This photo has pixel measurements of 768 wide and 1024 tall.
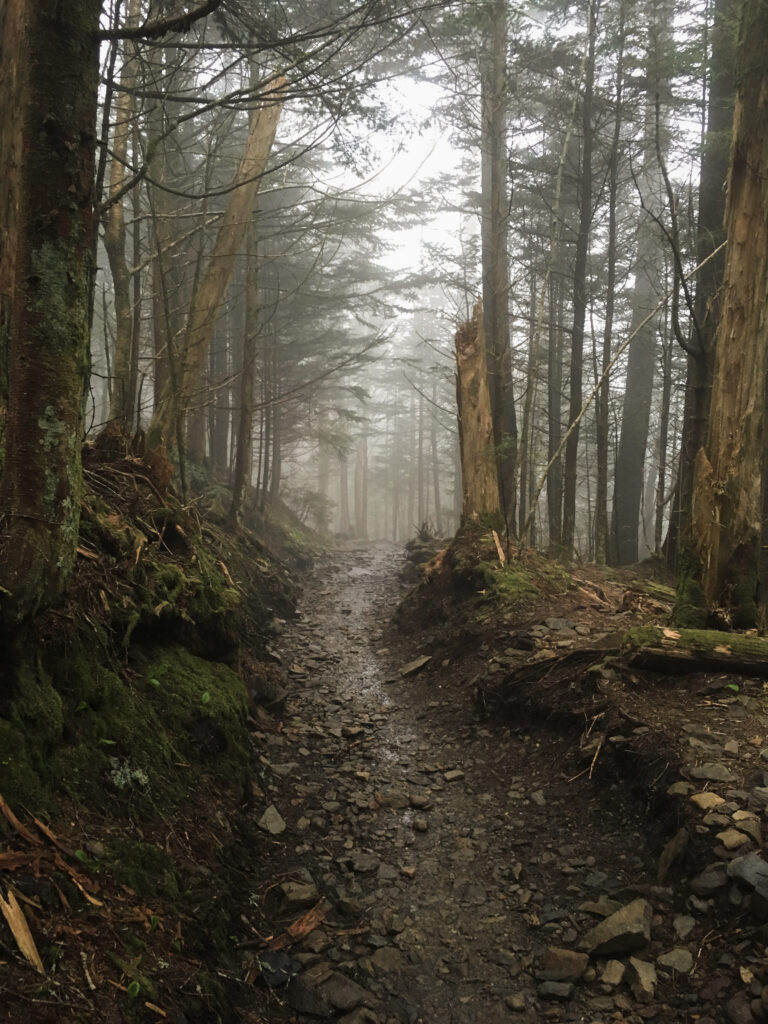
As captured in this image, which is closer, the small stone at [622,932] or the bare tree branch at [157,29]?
the bare tree branch at [157,29]

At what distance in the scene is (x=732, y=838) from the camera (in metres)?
3.15

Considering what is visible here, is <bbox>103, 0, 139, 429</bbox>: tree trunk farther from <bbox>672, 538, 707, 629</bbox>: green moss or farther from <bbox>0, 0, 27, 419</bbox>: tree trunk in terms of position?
<bbox>672, 538, 707, 629</bbox>: green moss

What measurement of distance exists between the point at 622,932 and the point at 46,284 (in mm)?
3949

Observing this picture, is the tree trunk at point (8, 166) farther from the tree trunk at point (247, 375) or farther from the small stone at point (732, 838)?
the tree trunk at point (247, 375)

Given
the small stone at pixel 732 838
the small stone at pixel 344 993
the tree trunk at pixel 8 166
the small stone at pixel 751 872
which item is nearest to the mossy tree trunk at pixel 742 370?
the small stone at pixel 732 838

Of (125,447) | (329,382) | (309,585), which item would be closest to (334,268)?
A: (329,382)

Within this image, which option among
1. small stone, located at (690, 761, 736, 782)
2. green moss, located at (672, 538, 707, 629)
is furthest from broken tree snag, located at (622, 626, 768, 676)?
small stone, located at (690, 761, 736, 782)

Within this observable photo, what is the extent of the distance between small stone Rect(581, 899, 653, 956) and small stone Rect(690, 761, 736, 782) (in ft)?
2.65

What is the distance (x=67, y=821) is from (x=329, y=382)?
2344 centimetres

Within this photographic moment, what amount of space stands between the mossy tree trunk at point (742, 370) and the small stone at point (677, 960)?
281 centimetres

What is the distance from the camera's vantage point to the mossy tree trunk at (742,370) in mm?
5047

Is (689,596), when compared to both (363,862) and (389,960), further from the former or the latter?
(389,960)

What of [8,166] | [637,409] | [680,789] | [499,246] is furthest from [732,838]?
[637,409]

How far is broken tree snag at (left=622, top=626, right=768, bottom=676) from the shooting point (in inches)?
176
